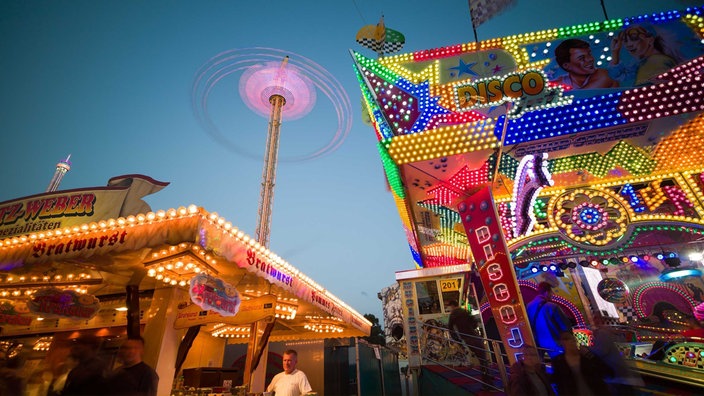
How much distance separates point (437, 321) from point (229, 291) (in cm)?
817

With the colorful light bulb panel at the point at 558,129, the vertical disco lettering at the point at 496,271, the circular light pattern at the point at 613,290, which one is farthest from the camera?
the circular light pattern at the point at 613,290

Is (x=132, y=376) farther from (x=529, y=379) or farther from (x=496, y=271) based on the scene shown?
(x=496, y=271)

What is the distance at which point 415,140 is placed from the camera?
8945mm

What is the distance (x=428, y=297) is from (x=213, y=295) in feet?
28.8

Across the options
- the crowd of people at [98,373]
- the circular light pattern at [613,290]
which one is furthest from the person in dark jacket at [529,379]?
the circular light pattern at [613,290]

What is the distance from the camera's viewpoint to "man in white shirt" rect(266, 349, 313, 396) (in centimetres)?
573

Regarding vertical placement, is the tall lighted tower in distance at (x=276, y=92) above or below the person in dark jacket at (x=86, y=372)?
above

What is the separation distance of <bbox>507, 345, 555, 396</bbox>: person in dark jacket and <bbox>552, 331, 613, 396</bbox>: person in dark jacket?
21 centimetres

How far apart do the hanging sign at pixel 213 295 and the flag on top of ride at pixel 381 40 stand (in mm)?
12185

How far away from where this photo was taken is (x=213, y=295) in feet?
17.6

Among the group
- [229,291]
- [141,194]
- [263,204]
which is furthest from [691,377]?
[263,204]

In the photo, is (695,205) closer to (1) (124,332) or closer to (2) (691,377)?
(2) (691,377)

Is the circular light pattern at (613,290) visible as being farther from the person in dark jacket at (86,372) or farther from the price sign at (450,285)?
the person in dark jacket at (86,372)

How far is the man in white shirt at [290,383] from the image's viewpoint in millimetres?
5727
